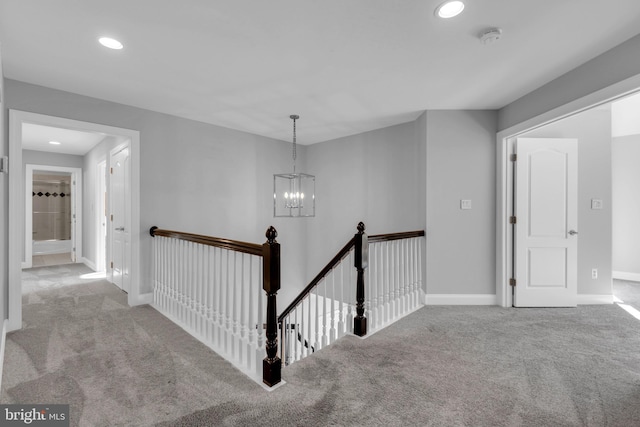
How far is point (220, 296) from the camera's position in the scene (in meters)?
2.51

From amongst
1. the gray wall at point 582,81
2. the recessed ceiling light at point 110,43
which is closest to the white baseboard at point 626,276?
the gray wall at point 582,81

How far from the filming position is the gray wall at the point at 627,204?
501 cm

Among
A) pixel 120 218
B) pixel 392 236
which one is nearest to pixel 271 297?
pixel 392 236

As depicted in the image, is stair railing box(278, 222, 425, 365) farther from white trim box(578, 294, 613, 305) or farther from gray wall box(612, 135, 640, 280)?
gray wall box(612, 135, 640, 280)

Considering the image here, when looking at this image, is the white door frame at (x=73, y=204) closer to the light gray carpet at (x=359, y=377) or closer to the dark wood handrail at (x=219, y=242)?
the light gray carpet at (x=359, y=377)

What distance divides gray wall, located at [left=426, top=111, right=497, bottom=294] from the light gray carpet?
705mm

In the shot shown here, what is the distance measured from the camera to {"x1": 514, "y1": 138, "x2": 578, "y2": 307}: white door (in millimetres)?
3535

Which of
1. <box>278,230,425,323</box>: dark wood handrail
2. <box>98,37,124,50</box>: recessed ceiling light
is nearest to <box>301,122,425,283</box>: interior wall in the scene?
<box>278,230,425,323</box>: dark wood handrail

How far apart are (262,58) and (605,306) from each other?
188 inches

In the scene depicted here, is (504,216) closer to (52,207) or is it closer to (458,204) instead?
(458,204)

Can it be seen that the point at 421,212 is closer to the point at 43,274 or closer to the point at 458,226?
the point at 458,226

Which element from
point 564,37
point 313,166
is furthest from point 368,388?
point 313,166

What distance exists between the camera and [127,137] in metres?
3.47

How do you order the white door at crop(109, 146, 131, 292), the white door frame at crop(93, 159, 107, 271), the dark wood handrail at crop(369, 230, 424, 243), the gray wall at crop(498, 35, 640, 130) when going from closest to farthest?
the gray wall at crop(498, 35, 640, 130) < the dark wood handrail at crop(369, 230, 424, 243) < the white door at crop(109, 146, 131, 292) < the white door frame at crop(93, 159, 107, 271)
